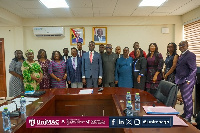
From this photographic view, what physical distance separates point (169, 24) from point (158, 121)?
5.67 m

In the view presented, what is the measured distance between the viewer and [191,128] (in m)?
1.35

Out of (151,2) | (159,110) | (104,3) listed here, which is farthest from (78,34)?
(159,110)

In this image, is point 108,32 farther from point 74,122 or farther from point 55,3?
point 74,122

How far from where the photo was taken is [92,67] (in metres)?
3.88

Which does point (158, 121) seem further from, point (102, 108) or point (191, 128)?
point (102, 108)

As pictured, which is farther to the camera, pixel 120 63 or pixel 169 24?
pixel 169 24

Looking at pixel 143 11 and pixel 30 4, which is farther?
pixel 143 11

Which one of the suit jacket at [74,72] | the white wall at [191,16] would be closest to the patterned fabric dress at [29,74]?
the suit jacket at [74,72]

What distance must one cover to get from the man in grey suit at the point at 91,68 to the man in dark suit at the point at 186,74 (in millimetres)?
1652

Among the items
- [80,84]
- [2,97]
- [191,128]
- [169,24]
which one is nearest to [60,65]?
[80,84]

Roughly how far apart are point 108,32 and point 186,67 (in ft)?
10.4

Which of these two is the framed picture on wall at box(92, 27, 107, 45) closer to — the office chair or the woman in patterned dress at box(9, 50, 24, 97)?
the woman in patterned dress at box(9, 50, 24, 97)

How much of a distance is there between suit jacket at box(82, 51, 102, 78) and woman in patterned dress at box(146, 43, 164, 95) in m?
1.10

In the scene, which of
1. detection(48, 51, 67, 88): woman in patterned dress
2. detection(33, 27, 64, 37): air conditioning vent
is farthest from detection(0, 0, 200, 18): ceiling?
detection(48, 51, 67, 88): woman in patterned dress
